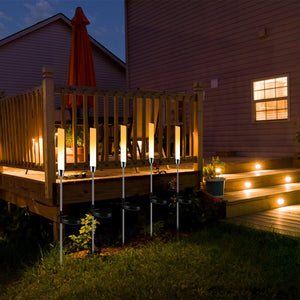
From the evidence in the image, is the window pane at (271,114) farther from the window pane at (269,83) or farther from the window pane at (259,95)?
the window pane at (269,83)

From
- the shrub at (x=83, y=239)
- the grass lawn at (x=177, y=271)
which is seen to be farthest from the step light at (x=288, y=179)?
the shrub at (x=83, y=239)

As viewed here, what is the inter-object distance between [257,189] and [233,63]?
415 centimetres

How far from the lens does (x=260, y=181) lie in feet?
19.1

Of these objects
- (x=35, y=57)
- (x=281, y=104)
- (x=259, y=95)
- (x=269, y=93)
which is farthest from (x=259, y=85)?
(x=35, y=57)

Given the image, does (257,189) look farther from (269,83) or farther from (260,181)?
(269,83)

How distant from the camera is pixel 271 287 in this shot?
270 centimetres

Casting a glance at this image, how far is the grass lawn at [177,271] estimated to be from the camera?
2.68m

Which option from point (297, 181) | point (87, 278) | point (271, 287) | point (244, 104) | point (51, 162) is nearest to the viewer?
point (271, 287)

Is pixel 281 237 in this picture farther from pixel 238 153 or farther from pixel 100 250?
pixel 238 153

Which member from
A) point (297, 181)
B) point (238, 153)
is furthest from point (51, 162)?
point (238, 153)

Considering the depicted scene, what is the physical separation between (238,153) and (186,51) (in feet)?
10.4

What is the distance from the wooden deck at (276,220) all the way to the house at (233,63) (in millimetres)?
2898

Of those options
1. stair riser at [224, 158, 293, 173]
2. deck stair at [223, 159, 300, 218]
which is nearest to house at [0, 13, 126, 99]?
stair riser at [224, 158, 293, 173]

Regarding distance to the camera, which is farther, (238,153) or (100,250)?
(238,153)
